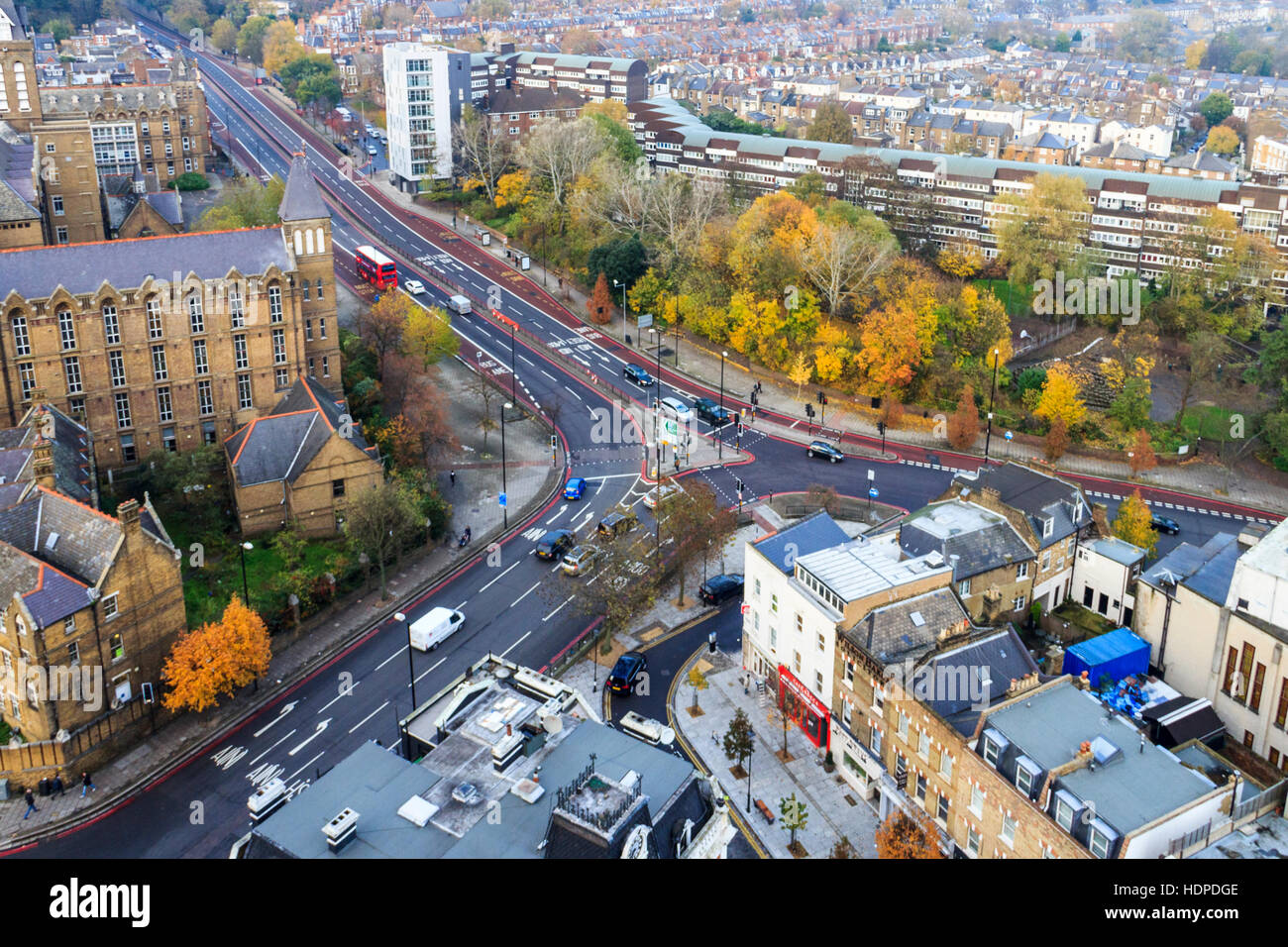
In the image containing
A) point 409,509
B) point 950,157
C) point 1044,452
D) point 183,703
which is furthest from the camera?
point 950,157

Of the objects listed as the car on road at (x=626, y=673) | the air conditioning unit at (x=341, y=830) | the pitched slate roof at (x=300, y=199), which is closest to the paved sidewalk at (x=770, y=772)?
the car on road at (x=626, y=673)

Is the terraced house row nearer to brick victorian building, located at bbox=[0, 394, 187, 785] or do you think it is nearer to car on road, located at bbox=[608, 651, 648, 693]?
car on road, located at bbox=[608, 651, 648, 693]

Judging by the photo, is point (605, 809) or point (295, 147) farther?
point (295, 147)

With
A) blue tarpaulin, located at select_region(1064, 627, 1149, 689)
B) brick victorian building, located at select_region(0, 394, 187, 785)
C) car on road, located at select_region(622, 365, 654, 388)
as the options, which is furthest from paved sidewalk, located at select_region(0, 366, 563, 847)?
blue tarpaulin, located at select_region(1064, 627, 1149, 689)

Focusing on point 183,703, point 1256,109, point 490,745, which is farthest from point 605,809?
point 1256,109

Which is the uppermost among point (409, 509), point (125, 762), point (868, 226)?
point (868, 226)

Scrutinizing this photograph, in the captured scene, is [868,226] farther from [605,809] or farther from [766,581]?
[605,809]

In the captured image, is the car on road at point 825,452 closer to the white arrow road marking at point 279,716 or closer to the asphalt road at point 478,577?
the asphalt road at point 478,577
